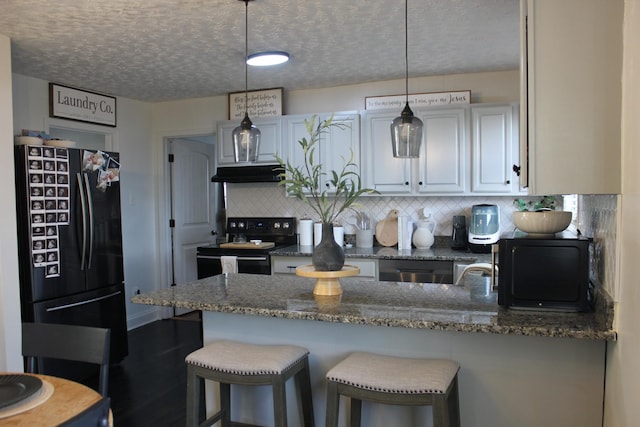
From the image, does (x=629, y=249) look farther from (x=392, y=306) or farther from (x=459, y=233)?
(x=459, y=233)

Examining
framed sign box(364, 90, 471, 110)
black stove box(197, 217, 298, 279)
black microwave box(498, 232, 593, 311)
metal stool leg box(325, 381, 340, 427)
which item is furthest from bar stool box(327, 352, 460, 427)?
framed sign box(364, 90, 471, 110)

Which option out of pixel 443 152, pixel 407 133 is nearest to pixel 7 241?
pixel 407 133

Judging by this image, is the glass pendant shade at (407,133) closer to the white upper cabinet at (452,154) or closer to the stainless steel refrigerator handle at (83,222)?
the white upper cabinet at (452,154)

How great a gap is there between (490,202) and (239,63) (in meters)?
2.45

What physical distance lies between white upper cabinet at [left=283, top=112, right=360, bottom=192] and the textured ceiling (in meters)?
0.36

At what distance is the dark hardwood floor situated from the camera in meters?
3.06

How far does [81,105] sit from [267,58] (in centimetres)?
209

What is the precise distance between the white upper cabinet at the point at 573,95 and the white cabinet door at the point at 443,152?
7.78 ft

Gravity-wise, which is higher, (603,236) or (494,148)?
(494,148)

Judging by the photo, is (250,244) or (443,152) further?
(250,244)

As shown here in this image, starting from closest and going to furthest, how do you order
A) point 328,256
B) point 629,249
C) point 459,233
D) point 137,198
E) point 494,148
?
point 629,249 < point 328,256 < point 494,148 < point 459,233 < point 137,198

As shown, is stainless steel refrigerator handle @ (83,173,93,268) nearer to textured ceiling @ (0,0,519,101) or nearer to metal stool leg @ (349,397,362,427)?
textured ceiling @ (0,0,519,101)

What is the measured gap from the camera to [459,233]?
421 centimetres

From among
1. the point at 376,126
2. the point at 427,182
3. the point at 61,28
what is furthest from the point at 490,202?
the point at 61,28
